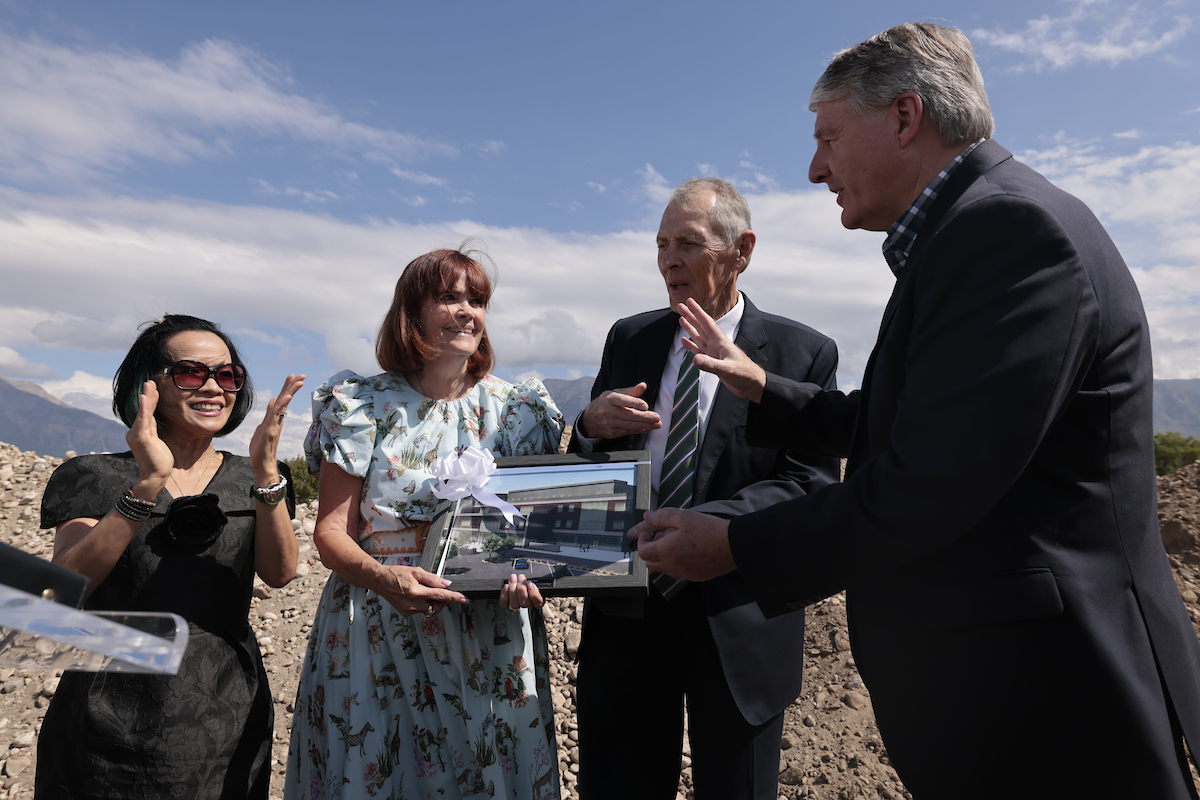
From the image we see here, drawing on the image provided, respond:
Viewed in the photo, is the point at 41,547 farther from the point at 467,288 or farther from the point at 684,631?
the point at 684,631

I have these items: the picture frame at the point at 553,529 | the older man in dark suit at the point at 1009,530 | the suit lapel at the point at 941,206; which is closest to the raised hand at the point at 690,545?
the older man in dark suit at the point at 1009,530

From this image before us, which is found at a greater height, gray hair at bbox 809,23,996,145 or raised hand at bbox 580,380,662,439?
gray hair at bbox 809,23,996,145

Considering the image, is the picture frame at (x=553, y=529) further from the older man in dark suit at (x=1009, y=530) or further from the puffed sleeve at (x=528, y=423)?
the older man in dark suit at (x=1009, y=530)

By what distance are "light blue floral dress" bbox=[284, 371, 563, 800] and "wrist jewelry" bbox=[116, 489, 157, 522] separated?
0.61 m

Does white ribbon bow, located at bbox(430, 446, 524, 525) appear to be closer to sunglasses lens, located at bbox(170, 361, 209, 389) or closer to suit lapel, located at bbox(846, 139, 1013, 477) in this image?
sunglasses lens, located at bbox(170, 361, 209, 389)

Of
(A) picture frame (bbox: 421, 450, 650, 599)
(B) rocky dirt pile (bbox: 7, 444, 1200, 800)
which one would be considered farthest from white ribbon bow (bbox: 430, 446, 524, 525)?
(B) rocky dirt pile (bbox: 7, 444, 1200, 800)

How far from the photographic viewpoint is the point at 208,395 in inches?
116

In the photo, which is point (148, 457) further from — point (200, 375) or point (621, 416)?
point (621, 416)

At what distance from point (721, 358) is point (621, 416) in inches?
17.8

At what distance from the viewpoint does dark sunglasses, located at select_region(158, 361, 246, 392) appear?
2867 mm

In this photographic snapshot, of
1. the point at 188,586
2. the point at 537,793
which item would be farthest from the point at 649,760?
the point at 188,586

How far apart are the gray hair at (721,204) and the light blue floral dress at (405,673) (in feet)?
4.42

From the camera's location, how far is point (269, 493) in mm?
2805

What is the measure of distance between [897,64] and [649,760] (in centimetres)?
246
